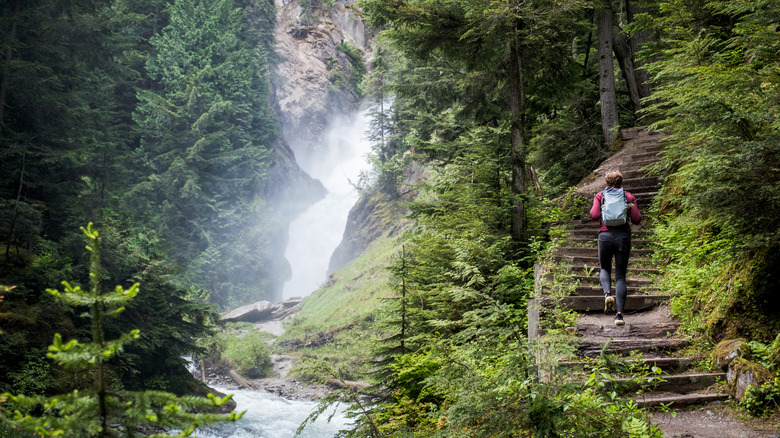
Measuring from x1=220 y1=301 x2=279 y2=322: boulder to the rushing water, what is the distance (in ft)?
33.1

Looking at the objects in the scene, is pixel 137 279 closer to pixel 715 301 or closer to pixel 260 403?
pixel 260 403

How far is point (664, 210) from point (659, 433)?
541cm

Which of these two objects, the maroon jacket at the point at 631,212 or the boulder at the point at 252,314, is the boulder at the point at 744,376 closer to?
the maroon jacket at the point at 631,212

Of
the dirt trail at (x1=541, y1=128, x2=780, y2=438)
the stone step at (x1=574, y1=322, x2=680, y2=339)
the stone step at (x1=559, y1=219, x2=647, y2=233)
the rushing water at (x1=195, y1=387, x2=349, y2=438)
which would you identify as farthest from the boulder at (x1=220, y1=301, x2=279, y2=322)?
the stone step at (x1=574, y1=322, x2=680, y2=339)

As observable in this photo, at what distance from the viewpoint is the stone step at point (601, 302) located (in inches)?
216

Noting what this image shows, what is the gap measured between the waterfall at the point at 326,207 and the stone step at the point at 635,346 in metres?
29.7

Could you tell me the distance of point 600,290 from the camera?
233 inches

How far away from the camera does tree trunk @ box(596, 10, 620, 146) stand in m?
10.9

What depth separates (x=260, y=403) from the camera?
15.2m

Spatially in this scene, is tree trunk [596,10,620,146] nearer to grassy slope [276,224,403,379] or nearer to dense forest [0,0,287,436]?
grassy slope [276,224,403,379]

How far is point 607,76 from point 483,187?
→ 17.3 feet

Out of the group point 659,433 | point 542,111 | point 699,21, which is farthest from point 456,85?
point 659,433

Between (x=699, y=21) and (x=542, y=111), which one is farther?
(x=542, y=111)

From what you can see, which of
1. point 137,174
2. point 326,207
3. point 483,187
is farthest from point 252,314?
point 483,187
